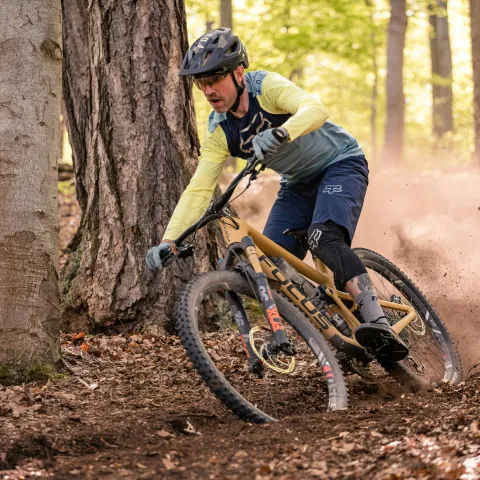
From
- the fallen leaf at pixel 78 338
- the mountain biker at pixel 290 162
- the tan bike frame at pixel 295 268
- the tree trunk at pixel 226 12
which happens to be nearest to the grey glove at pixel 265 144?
the mountain biker at pixel 290 162

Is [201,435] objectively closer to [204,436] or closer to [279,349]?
[204,436]

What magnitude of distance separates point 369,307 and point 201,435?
166 cm

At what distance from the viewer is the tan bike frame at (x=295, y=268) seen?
4602mm

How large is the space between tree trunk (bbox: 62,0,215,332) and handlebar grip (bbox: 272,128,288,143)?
8.27 feet

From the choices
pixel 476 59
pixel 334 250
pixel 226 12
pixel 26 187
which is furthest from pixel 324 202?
pixel 226 12

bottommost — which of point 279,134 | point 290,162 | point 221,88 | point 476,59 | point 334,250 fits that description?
point 334,250

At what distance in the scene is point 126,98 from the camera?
662cm

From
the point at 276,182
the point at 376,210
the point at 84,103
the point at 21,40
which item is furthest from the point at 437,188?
the point at 21,40

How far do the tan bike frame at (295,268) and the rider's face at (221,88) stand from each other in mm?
760

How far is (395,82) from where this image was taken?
18359 millimetres

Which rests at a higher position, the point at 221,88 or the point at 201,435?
the point at 221,88

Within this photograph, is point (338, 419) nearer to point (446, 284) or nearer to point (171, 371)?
point (171, 371)

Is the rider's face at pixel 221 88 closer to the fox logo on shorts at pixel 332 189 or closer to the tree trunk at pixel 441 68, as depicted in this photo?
the fox logo on shorts at pixel 332 189

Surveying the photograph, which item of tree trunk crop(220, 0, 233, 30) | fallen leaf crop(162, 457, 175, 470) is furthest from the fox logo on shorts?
tree trunk crop(220, 0, 233, 30)
